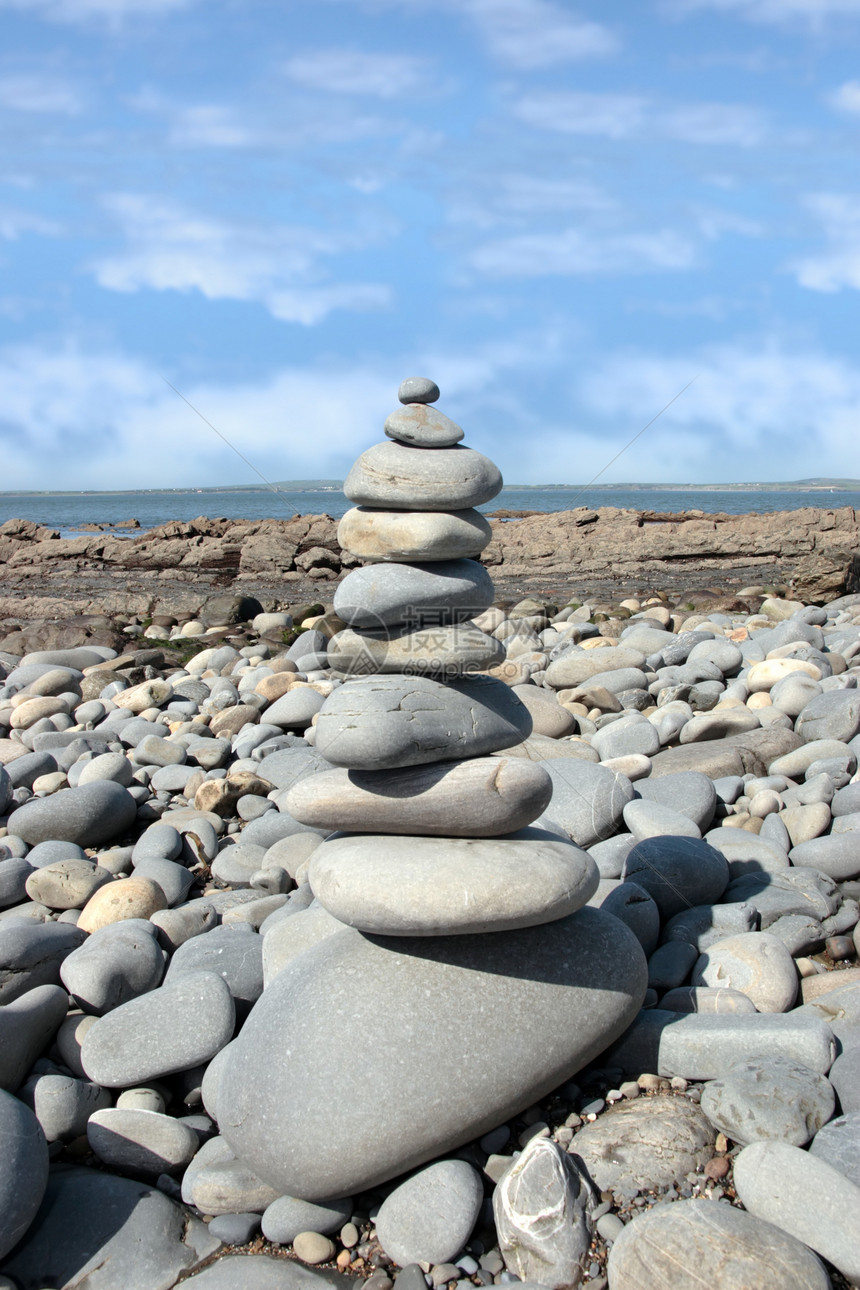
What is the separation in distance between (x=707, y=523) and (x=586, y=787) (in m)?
19.5

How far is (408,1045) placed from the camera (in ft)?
10.2

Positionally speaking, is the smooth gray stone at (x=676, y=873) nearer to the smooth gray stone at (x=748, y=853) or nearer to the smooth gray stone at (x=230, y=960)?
the smooth gray stone at (x=748, y=853)

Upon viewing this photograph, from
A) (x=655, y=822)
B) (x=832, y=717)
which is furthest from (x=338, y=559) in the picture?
(x=655, y=822)

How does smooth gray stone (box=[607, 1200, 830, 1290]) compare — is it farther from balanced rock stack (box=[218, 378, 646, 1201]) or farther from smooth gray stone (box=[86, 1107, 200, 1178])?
smooth gray stone (box=[86, 1107, 200, 1178])

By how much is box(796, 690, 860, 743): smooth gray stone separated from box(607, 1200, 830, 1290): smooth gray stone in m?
4.55

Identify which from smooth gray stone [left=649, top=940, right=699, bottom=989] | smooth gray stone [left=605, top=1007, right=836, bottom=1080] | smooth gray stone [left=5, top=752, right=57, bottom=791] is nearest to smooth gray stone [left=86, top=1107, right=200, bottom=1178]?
smooth gray stone [left=605, top=1007, right=836, bottom=1080]

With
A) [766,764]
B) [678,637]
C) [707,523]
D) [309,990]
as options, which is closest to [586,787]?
[766,764]

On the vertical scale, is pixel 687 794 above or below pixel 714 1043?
→ above

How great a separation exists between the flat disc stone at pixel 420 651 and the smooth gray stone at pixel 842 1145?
2.03 m

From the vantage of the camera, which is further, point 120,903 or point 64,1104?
point 120,903

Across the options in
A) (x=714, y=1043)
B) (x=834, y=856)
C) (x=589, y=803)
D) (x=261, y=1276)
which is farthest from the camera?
(x=589, y=803)

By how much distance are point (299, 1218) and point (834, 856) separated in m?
3.41

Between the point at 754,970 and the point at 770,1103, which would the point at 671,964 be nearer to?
the point at 754,970

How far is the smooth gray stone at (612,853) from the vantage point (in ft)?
16.4
